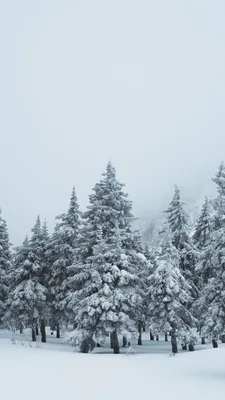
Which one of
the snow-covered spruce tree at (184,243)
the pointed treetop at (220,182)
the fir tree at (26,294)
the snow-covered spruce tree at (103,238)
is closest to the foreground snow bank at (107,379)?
the snow-covered spruce tree at (103,238)

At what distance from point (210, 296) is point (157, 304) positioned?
3924mm

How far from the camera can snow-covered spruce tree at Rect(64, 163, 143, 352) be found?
2652cm

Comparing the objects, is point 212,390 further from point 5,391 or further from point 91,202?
point 91,202

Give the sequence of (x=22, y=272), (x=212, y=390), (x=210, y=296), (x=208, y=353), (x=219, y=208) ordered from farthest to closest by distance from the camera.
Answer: (x=22, y=272)
(x=210, y=296)
(x=208, y=353)
(x=219, y=208)
(x=212, y=390)

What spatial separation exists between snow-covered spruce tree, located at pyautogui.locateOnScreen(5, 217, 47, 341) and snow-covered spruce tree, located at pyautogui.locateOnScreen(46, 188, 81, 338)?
113cm

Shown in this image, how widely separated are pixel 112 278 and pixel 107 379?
11.5 meters

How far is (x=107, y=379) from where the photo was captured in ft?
47.4

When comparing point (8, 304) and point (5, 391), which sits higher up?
point (8, 304)

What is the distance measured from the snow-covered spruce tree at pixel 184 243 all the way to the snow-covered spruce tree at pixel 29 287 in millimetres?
12797

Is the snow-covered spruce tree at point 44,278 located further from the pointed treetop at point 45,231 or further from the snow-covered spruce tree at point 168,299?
the snow-covered spruce tree at point 168,299

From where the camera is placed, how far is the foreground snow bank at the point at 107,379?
1149 centimetres

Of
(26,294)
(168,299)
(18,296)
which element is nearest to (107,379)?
(168,299)

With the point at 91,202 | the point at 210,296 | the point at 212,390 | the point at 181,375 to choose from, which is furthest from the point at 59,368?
the point at 91,202

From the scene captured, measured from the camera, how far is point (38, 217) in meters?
35.6
